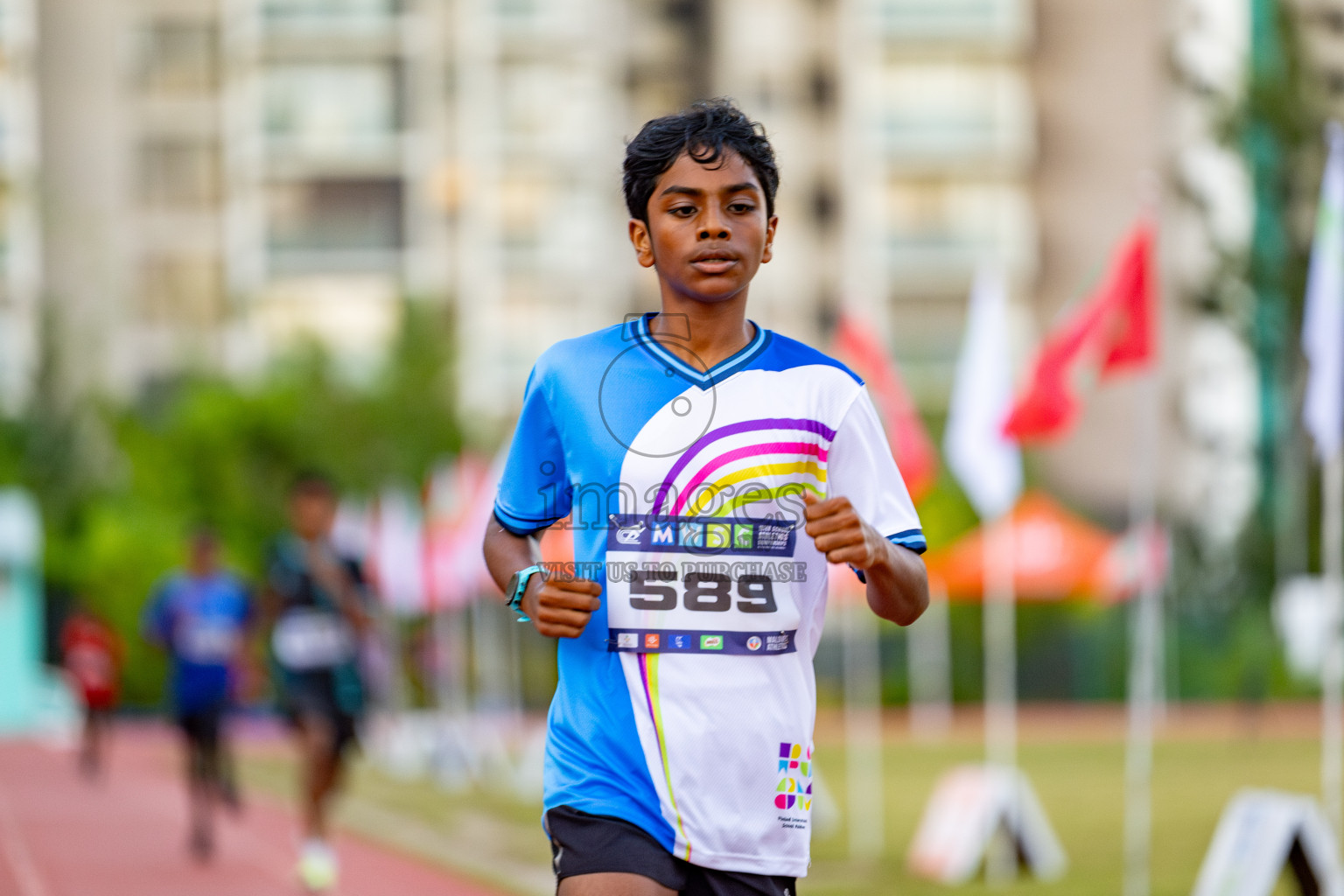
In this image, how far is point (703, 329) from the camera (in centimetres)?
402

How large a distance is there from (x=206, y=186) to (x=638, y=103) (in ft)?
43.2

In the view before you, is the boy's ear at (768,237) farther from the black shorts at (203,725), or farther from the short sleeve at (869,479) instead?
the black shorts at (203,725)

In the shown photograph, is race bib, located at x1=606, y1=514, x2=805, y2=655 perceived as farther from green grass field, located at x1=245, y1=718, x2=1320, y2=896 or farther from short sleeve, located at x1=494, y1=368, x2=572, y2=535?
green grass field, located at x1=245, y1=718, x2=1320, y2=896

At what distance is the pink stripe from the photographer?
12.8 feet

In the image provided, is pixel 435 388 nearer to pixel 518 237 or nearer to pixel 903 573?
pixel 518 237

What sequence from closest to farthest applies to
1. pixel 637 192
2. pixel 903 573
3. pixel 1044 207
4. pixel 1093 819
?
pixel 903 573 → pixel 637 192 → pixel 1093 819 → pixel 1044 207

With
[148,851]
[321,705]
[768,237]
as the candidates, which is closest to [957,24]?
[148,851]

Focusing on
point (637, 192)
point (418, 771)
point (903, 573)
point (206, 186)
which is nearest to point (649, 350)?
point (637, 192)

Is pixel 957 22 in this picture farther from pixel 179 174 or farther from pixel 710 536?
pixel 710 536

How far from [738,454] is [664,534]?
0.66 feet

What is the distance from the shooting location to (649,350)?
404 cm

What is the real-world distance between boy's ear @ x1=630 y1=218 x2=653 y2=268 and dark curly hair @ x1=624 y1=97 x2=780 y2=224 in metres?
0.02

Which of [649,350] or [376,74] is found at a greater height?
[376,74]

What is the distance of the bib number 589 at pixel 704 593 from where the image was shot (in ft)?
12.8
